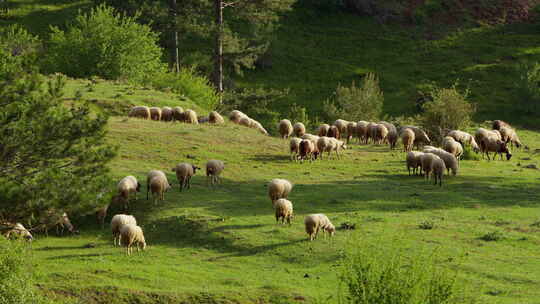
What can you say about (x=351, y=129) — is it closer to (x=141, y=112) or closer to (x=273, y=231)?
(x=141, y=112)

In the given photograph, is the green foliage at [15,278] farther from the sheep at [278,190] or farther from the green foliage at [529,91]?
the green foliage at [529,91]

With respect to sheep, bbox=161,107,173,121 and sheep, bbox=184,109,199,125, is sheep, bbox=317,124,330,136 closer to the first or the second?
sheep, bbox=184,109,199,125

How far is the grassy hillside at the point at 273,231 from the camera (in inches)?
742

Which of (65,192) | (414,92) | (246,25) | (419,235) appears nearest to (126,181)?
(65,192)

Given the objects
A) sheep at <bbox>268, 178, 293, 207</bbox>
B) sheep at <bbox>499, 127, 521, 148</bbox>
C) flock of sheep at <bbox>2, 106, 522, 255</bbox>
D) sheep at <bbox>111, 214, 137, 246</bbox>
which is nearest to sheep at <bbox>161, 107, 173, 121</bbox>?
flock of sheep at <bbox>2, 106, 522, 255</bbox>

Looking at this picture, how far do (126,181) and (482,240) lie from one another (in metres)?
12.8

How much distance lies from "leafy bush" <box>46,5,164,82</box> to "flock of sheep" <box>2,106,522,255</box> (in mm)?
10716

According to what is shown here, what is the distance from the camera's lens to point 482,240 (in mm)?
23438

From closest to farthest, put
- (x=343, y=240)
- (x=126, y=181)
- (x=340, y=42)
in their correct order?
1. (x=343, y=240)
2. (x=126, y=181)
3. (x=340, y=42)

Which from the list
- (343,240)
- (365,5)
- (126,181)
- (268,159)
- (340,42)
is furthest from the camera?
(365,5)

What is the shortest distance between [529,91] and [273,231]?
50592 mm

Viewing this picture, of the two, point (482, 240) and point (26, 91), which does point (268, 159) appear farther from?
point (26, 91)

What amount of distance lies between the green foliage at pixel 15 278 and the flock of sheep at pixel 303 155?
4725 millimetres

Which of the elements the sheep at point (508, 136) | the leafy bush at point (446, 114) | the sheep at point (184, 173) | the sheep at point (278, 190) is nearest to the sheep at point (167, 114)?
the sheep at point (184, 173)
